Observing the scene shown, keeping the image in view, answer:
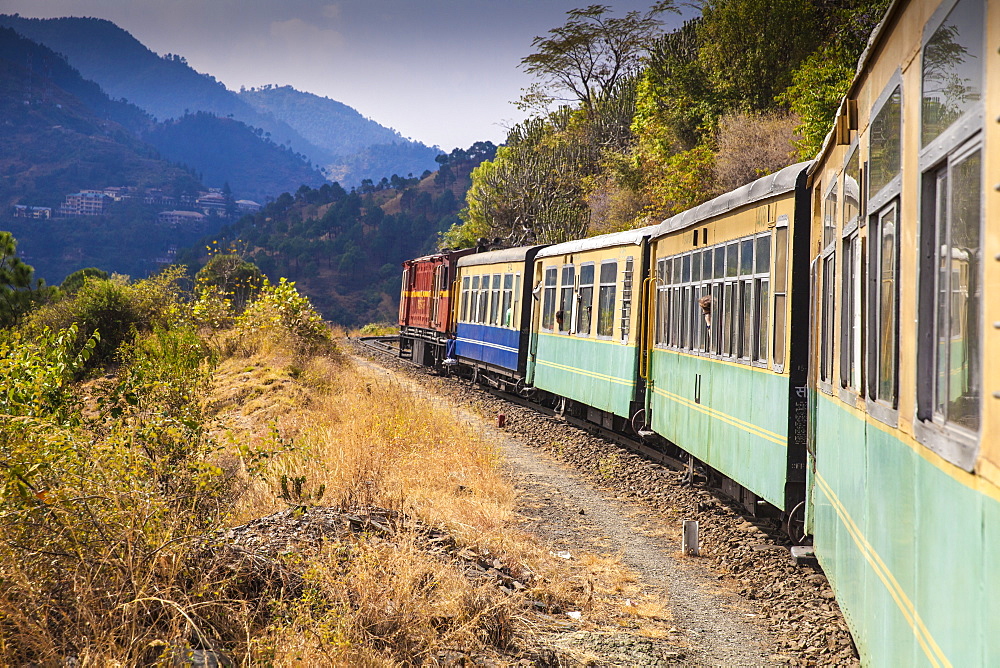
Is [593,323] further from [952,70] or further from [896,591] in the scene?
[952,70]

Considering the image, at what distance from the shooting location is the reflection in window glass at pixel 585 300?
1388 centimetres

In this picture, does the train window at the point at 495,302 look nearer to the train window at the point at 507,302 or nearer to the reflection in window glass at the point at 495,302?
the reflection in window glass at the point at 495,302

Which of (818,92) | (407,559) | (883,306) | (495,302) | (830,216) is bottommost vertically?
(407,559)

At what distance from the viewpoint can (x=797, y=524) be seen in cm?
710

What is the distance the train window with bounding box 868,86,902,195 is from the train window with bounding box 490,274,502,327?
1585 centimetres

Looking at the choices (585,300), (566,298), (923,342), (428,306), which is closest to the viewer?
(923,342)

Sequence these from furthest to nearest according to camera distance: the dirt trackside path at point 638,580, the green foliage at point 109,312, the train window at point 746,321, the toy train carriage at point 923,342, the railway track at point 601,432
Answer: the green foliage at point 109,312, the railway track at point 601,432, the train window at point 746,321, the dirt trackside path at point 638,580, the toy train carriage at point 923,342

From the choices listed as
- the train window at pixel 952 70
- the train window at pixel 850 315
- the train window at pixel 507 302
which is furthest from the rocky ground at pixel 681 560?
the train window at pixel 507 302

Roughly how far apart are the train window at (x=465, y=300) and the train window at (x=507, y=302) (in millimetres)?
3472

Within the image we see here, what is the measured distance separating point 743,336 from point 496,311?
40.2 feet

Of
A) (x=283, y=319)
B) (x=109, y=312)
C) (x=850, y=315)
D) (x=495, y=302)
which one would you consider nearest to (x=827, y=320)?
(x=850, y=315)

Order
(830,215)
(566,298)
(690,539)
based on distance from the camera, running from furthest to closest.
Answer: (566,298)
(690,539)
(830,215)

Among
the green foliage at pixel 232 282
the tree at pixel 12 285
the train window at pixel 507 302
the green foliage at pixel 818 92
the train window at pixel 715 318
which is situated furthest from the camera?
the tree at pixel 12 285

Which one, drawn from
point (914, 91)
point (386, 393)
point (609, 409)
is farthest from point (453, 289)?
point (914, 91)
